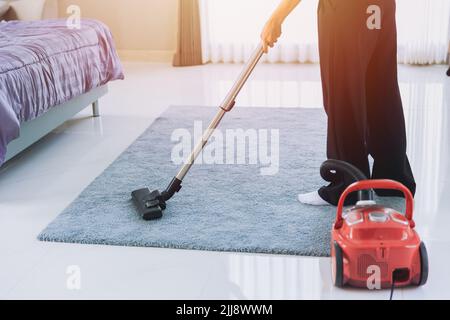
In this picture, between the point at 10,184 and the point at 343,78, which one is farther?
the point at 10,184

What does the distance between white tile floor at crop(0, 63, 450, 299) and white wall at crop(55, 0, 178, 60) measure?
1.21 metres

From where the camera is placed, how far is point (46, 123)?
2994 millimetres

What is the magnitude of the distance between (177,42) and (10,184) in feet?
9.16

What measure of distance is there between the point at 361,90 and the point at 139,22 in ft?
11.6

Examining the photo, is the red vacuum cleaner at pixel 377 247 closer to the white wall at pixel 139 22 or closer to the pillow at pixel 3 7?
the pillow at pixel 3 7

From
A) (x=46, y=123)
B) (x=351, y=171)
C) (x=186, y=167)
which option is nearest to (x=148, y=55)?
(x=46, y=123)

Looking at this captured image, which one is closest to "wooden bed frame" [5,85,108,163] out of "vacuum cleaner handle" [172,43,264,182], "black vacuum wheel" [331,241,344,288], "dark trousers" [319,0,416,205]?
"vacuum cleaner handle" [172,43,264,182]

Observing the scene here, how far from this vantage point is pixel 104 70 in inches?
140

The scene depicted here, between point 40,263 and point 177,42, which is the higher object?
point 177,42

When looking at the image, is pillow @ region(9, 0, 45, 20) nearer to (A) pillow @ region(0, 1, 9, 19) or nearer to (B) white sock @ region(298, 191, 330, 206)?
(A) pillow @ region(0, 1, 9, 19)

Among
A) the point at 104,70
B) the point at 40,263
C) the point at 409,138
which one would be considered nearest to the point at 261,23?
the point at 104,70

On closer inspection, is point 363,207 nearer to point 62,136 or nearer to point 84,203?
point 84,203
